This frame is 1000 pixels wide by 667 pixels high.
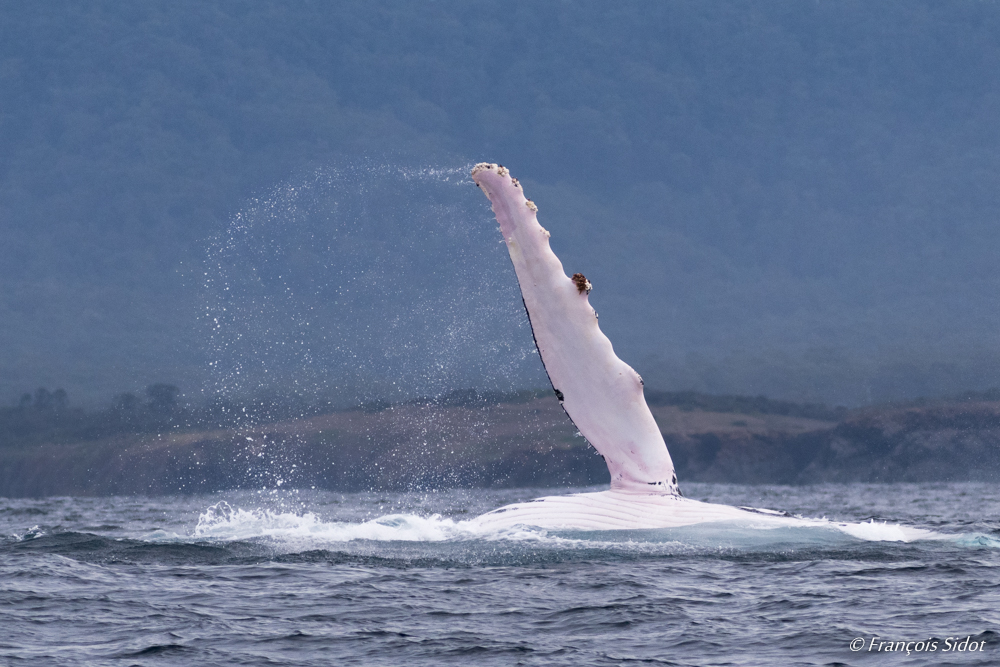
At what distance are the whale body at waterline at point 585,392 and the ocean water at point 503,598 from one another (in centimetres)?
22

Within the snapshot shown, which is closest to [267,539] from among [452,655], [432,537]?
[432,537]

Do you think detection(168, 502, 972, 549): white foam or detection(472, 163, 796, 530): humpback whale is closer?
detection(472, 163, 796, 530): humpback whale

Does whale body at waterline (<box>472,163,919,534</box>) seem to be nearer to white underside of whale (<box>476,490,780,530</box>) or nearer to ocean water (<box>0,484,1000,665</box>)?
white underside of whale (<box>476,490,780,530</box>)

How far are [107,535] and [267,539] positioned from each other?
113 inches

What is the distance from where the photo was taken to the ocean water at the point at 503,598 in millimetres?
8164

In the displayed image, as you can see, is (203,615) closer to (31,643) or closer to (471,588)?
(31,643)

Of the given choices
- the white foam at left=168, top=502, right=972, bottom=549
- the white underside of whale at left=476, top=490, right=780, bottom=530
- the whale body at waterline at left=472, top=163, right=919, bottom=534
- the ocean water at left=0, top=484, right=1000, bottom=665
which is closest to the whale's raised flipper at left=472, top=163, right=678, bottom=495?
the whale body at waterline at left=472, top=163, right=919, bottom=534

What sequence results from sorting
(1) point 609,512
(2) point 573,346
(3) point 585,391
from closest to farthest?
(2) point 573,346
(3) point 585,391
(1) point 609,512

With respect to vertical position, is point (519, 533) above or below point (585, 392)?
Answer: below

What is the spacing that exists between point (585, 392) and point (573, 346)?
47cm

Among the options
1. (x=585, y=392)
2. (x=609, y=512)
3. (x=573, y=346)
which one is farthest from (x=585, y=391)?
(x=609, y=512)

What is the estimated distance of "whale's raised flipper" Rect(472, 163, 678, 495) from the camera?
10.7 metres

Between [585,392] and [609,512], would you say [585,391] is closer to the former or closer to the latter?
[585,392]

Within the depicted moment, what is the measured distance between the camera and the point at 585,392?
1084cm
